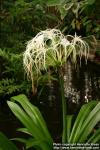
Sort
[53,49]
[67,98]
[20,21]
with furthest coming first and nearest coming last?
[20,21] → [67,98] → [53,49]

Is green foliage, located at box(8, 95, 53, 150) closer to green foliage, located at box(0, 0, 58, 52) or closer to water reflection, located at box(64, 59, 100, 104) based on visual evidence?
water reflection, located at box(64, 59, 100, 104)

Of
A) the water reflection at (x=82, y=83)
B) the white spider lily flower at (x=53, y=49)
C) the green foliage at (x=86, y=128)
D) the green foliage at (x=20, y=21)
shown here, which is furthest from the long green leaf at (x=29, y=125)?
the green foliage at (x=20, y=21)

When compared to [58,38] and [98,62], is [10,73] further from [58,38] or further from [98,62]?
[58,38]

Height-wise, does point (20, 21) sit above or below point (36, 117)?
above

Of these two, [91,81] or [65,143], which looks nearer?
[65,143]

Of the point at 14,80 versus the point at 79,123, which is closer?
the point at 79,123

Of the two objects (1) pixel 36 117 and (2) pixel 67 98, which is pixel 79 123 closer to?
(1) pixel 36 117

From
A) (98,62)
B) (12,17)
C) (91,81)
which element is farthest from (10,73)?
(98,62)

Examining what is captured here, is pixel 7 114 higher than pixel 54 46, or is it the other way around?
pixel 54 46

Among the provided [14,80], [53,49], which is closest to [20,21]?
[14,80]

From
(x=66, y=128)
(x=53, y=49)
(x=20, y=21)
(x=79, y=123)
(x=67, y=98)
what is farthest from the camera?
(x=20, y=21)
